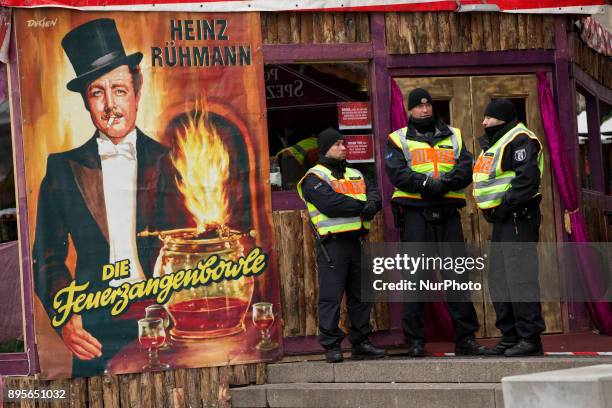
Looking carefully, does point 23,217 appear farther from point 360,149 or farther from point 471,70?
point 471,70

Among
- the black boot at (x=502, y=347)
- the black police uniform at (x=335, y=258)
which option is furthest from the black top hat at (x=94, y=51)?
the black boot at (x=502, y=347)

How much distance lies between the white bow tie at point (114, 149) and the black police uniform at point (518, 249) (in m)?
2.98

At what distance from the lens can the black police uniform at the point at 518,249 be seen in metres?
10.0

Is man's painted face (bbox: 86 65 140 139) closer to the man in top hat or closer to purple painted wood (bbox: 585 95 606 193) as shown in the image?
the man in top hat

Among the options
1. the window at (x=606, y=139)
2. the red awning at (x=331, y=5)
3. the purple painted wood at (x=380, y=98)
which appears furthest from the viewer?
the window at (x=606, y=139)

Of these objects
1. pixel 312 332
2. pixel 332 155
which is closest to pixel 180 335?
pixel 312 332

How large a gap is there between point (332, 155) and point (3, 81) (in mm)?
2838

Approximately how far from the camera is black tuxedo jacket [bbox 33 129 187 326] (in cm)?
1056

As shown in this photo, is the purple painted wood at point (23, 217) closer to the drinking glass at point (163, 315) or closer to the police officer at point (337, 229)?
the drinking glass at point (163, 315)

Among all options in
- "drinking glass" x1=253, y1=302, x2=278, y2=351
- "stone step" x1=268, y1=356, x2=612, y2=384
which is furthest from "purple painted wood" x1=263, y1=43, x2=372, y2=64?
"stone step" x1=268, y1=356, x2=612, y2=384

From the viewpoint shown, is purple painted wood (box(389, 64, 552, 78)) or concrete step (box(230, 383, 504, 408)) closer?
concrete step (box(230, 383, 504, 408))

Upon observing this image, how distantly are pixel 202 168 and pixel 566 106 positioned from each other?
357cm

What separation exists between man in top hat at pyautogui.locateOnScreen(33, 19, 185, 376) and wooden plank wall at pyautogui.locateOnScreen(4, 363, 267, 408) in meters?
0.17

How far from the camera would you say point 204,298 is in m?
10.9
